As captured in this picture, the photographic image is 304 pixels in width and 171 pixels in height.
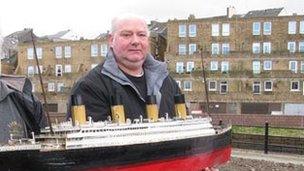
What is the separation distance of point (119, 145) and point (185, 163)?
2.56ft

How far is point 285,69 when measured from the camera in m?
67.4

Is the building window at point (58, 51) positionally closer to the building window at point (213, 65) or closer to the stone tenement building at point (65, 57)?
the stone tenement building at point (65, 57)

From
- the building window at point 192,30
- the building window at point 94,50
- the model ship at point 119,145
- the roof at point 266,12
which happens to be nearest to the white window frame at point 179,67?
the building window at point 192,30

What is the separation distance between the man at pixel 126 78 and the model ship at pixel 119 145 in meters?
0.18

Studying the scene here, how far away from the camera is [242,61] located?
69.8 meters

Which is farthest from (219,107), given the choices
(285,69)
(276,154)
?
A: (276,154)

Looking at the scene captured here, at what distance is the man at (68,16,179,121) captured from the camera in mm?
4957

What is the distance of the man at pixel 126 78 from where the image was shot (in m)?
4.96

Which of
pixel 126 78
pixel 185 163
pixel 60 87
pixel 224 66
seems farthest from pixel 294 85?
pixel 185 163

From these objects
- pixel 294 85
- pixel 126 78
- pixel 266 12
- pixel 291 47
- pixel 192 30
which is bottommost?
pixel 294 85

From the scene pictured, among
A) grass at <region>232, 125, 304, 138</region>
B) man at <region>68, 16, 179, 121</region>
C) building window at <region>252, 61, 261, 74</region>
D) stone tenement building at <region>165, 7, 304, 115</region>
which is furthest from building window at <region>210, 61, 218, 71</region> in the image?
man at <region>68, 16, 179, 121</region>

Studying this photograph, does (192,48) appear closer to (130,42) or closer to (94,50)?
(94,50)

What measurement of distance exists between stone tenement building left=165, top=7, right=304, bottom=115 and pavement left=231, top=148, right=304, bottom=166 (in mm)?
42412

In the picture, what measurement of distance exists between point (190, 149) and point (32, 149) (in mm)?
1585
